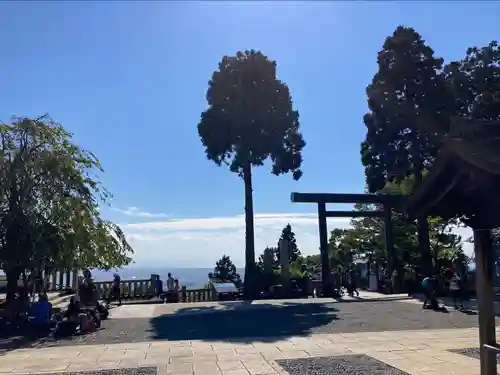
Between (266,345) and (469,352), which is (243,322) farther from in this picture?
(469,352)

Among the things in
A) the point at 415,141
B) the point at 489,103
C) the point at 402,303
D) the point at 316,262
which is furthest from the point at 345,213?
the point at 316,262

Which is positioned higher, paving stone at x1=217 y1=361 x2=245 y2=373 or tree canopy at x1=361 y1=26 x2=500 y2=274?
tree canopy at x1=361 y1=26 x2=500 y2=274

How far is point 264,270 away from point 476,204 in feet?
55.0

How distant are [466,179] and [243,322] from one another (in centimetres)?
926

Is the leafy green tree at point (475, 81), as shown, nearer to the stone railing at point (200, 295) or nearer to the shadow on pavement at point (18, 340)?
the stone railing at point (200, 295)

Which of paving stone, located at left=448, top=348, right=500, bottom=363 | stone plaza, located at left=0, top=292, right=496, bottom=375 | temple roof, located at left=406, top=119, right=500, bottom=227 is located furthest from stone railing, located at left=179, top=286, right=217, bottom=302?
temple roof, located at left=406, top=119, right=500, bottom=227

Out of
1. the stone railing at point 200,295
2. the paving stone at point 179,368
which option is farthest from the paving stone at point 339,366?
the stone railing at point 200,295

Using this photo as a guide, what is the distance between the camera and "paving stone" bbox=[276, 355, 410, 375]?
7605 millimetres

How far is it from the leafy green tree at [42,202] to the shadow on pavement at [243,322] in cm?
333

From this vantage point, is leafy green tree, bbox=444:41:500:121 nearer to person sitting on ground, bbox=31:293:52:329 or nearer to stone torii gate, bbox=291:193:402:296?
stone torii gate, bbox=291:193:402:296

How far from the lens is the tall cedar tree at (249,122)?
21.8 metres

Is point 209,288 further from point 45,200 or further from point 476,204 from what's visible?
point 476,204

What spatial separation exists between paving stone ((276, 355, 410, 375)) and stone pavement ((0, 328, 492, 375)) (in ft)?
0.30

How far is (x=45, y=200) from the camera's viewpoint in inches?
523
